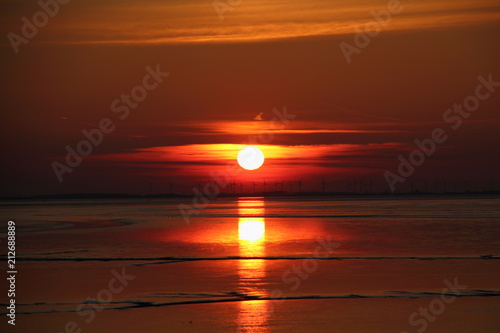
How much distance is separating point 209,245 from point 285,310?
60.1ft

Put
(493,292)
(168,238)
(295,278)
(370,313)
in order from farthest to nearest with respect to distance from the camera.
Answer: (168,238) → (295,278) → (493,292) → (370,313)

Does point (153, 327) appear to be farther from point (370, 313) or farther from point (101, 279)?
A: point (101, 279)

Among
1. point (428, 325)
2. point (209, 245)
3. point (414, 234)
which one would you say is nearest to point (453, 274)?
point (428, 325)

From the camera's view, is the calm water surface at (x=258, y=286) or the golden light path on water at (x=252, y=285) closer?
the golden light path on water at (x=252, y=285)

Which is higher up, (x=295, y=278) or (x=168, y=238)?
(x=168, y=238)

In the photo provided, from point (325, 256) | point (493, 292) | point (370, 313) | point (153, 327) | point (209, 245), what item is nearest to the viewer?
point (153, 327)

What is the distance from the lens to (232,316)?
53.7 ft

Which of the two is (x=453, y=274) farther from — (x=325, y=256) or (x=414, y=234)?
(x=414, y=234)

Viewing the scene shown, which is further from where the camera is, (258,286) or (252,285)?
(252,285)

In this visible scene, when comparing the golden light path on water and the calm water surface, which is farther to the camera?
the calm water surface

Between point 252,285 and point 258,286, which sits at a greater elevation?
point 252,285

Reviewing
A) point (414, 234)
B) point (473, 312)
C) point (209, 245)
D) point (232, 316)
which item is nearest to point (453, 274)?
point (473, 312)

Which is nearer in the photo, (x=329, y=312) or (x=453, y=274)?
(x=329, y=312)

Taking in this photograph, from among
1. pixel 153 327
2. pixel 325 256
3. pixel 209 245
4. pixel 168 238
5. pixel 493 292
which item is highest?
pixel 168 238
